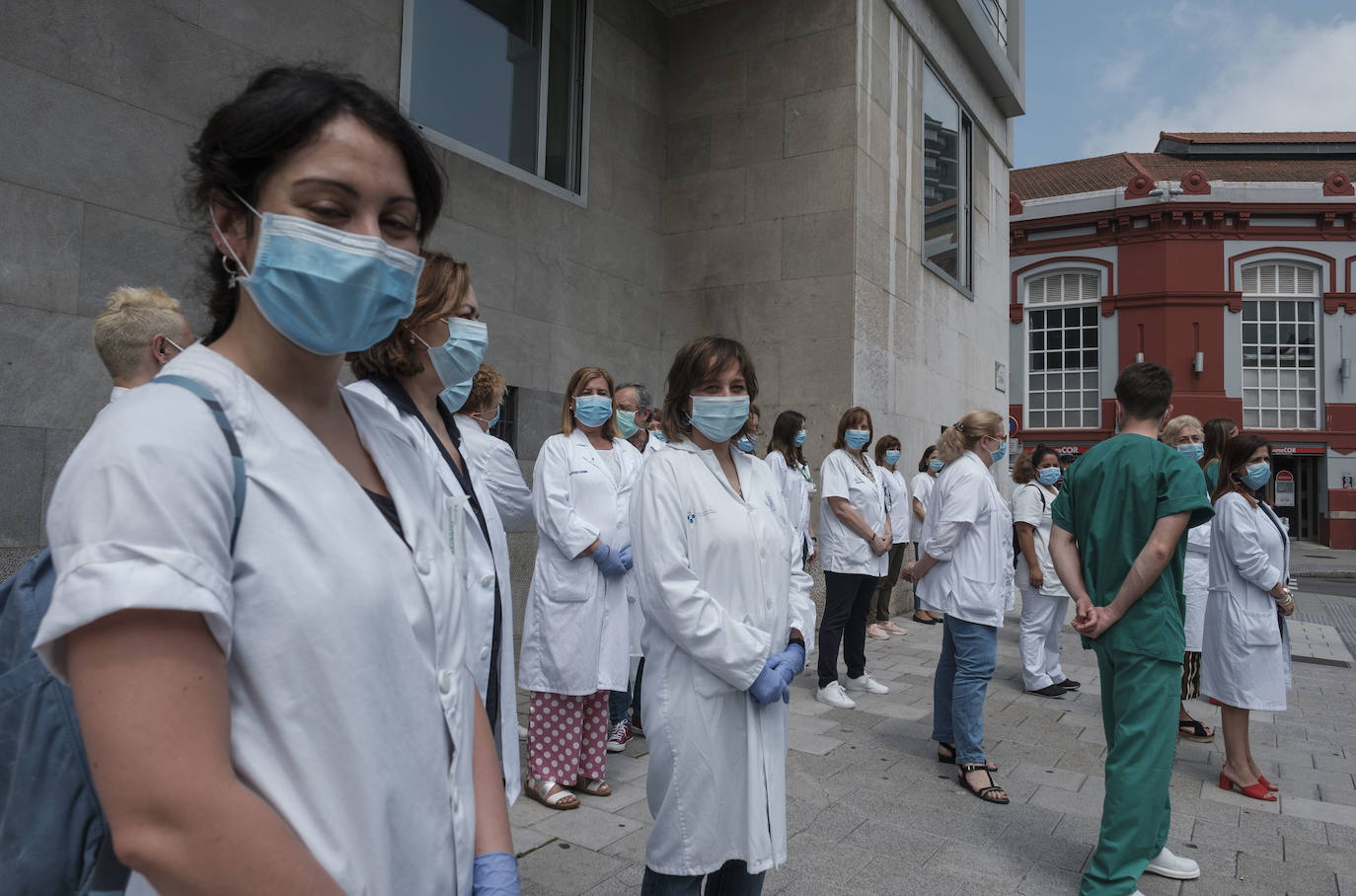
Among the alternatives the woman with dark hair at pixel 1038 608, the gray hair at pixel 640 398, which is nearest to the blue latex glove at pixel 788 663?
the gray hair at pixel 640 398

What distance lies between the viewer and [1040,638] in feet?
22.6

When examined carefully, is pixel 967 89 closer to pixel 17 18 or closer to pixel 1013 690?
pixel 1013 690

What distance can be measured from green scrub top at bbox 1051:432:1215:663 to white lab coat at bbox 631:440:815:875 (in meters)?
1.62

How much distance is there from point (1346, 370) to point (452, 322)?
31.0 meters

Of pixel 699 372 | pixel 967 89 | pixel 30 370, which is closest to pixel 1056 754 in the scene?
pixel 699 372

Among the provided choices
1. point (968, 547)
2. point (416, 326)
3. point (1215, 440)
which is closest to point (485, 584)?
point (416, 326)

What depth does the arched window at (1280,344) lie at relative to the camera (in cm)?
2592

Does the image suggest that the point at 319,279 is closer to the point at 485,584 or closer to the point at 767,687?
the point at 485,584

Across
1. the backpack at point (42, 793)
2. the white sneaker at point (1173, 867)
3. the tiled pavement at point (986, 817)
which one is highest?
the backpack at point (42, 793)

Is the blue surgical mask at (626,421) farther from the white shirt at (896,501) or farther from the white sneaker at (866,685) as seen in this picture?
the white shirt at (896,501)

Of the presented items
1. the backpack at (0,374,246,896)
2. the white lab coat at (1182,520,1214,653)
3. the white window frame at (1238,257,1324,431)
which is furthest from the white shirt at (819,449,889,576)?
the white window frame at (1238,257,1324,431)

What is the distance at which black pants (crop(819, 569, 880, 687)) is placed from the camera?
21.1ft

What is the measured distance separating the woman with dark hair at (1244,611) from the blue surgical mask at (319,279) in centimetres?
523

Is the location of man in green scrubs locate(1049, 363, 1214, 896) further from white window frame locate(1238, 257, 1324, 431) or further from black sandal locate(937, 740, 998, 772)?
white window frame locate(1238, 257, 1324, 431)
